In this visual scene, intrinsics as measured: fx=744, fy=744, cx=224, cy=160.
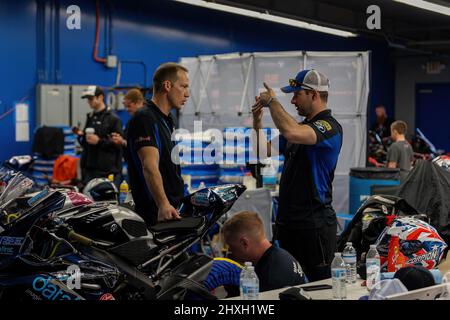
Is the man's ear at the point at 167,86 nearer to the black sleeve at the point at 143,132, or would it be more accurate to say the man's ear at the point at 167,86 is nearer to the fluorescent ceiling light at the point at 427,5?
the black sleeve at the point at 143,132

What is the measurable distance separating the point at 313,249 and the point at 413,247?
2.17 ft

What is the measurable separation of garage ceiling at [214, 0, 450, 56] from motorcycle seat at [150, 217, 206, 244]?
8840 millimetres

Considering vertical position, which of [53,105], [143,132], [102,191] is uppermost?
[53,105]

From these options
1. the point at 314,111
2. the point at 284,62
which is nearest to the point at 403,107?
the point at 284,62

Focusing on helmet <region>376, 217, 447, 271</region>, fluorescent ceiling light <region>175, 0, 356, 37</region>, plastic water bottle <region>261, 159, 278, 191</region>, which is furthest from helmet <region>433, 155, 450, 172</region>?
fluorescent ceiling light <region>175, 0, 356, 37</region>

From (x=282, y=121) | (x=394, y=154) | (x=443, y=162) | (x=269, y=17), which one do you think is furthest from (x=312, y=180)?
(x=269, y=17)

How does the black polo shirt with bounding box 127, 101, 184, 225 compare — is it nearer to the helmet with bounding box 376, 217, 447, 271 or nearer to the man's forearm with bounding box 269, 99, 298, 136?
the man's forearm with bounding box 269, 99, 298, 136

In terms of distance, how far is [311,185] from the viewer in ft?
13.8

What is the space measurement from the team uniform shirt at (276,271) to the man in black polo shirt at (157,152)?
0.81 m

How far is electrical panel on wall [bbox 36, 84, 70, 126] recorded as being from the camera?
11227 mm

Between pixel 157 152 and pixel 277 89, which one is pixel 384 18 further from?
pixel 157 152
